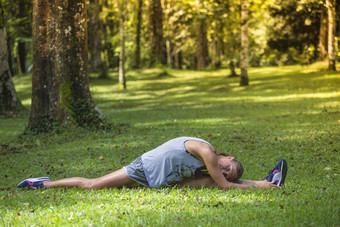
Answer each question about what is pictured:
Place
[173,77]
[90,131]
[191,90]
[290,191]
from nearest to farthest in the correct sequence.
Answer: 1. [290,191]
2. [90,131]
3. [191,90]
4. [173,77]

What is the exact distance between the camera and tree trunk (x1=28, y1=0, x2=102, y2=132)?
12.0 m

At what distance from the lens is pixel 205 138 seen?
11.4 m

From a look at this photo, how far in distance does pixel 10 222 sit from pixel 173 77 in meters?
35.3

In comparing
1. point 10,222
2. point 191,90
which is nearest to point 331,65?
point 191,90

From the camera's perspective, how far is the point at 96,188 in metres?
6.18

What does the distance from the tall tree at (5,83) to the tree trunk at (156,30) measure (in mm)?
24635

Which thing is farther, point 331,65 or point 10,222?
point 331,65

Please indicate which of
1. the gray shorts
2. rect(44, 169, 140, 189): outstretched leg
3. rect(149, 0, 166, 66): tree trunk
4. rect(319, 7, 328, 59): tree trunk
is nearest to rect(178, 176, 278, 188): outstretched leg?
the gray shorts

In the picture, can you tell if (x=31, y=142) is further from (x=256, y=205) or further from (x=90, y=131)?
(x=256, y=205)

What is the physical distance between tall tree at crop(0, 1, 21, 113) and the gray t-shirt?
1293cm

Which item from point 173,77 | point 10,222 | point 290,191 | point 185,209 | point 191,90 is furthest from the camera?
point 173,77

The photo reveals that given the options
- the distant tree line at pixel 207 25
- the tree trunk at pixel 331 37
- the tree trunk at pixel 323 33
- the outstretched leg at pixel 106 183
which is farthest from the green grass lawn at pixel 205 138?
the tree trunk at pixel 323 33

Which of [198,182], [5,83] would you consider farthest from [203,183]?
[5,83]

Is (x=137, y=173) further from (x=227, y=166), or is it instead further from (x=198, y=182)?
(x=227, y=166)
